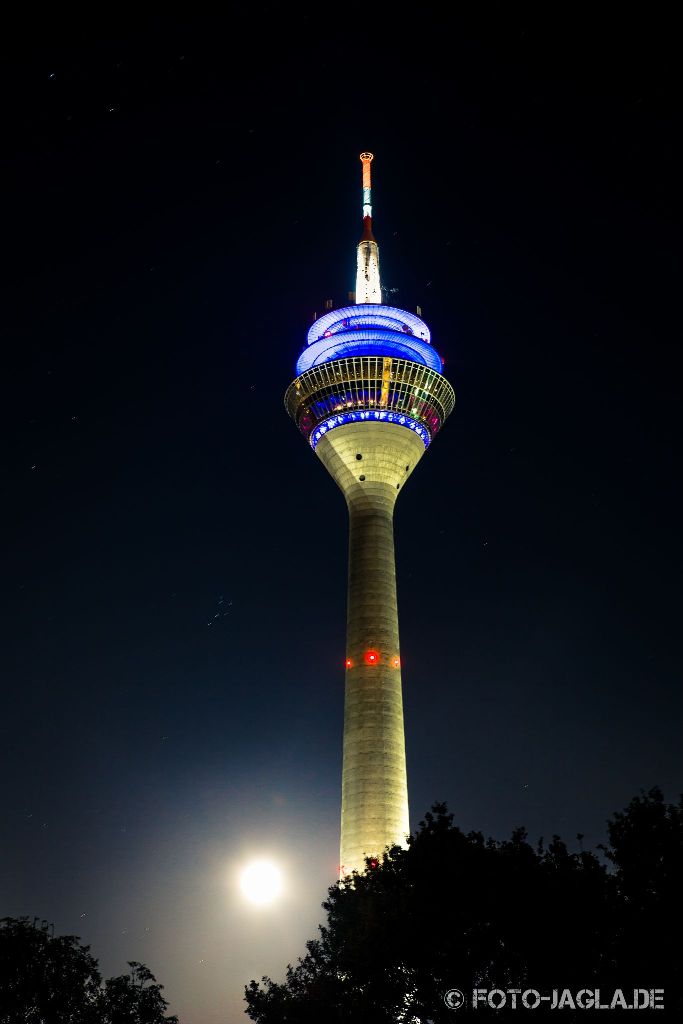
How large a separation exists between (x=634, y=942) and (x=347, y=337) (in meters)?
81.9

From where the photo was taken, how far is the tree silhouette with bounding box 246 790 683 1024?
3688cm

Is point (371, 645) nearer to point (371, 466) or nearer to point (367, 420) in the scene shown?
point (371, 466)

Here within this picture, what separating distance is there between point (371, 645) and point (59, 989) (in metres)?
50.5

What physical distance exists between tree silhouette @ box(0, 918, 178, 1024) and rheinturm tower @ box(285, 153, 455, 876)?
38.2m

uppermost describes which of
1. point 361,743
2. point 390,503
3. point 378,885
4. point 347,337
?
point 347,337

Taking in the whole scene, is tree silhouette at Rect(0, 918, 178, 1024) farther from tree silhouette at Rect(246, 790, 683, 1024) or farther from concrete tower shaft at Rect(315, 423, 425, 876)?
concrete tower shaft at Rect(315, 423, 425, 876)

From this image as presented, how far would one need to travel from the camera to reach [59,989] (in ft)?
165

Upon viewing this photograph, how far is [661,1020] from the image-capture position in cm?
→ 3372

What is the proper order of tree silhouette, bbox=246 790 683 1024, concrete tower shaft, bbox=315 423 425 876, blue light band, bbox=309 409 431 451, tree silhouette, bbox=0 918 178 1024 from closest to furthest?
1. tree silhouette, bbox=246 790 683 1024
2. tree silhouette, bbox=0 918 178 1024
3. concrete tower shaft, bbox=315 423 425 876
4. blue light band, bbox=309 409 431 451

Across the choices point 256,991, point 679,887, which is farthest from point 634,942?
point 256,991

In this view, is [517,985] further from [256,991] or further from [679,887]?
[256,991]

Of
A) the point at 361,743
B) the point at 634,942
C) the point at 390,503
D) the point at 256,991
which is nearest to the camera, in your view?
the point at 634,942

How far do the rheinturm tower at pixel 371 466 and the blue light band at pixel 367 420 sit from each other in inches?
4.8
